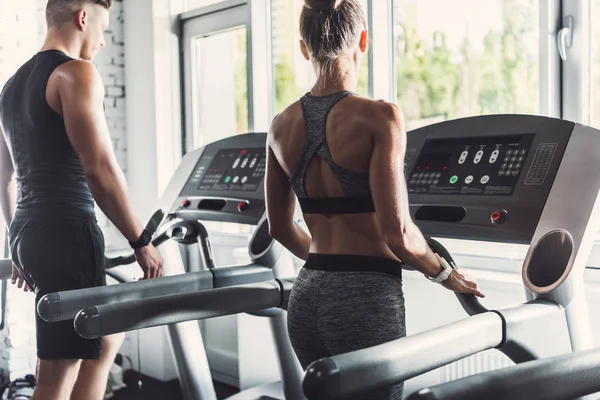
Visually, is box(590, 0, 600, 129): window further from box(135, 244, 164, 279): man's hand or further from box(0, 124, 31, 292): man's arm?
box(0, 124, 31, 292): man's arm

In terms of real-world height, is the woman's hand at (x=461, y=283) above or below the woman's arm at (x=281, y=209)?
below

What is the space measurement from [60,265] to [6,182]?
0.57 metres

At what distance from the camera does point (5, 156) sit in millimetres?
2609

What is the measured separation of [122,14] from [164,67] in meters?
0.45

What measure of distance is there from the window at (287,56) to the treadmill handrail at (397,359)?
241 centimetres

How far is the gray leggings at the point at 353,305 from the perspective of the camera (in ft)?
5.45

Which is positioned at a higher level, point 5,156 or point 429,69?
point 429,69

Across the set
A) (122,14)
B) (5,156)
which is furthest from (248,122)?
(5,156)

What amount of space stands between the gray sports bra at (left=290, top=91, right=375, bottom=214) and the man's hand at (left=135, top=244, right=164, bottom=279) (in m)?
0.80

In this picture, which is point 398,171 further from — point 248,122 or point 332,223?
point 248,122

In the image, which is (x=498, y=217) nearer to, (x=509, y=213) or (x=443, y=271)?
(x=509, y=213)

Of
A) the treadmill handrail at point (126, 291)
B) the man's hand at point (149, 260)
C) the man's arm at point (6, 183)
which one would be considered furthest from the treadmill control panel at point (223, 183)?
the man's arm at point (6, 183)

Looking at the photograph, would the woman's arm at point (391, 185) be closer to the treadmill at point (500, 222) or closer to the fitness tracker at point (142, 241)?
the treadmill at point (500, 222)

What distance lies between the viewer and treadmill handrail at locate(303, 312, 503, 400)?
1.18 meters
